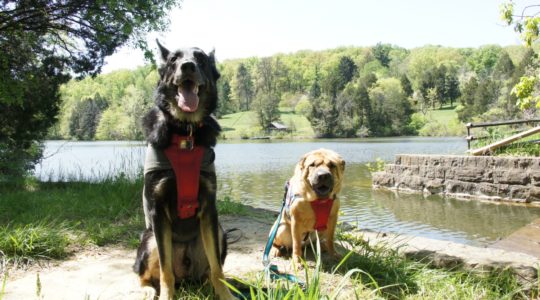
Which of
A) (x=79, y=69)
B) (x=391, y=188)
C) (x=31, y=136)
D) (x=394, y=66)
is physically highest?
(x=394, y=66)

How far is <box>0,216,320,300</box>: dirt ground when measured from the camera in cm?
299

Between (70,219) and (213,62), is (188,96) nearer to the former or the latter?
(213,62)

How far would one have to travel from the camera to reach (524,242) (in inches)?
220

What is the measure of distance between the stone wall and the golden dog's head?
9.19 metres

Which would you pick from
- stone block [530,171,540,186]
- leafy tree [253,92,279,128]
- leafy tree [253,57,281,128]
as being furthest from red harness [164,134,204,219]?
leafy tree [253,57,281,128]

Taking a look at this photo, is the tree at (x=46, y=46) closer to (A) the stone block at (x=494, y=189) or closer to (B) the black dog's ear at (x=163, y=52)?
(B) the black dog's ear at (x=163, y=52)

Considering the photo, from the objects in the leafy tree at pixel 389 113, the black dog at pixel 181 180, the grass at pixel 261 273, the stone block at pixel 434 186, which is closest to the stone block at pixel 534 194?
the stone block at pixel 434 186

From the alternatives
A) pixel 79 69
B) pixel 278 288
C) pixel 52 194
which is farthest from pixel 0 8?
pixel 278 288

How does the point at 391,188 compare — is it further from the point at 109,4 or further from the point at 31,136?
the point at 31,136

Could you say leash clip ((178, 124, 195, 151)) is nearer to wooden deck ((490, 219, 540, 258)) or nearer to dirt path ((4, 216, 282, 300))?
dirt path ((4, 216, 282, 300))

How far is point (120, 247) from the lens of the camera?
4.43 metres

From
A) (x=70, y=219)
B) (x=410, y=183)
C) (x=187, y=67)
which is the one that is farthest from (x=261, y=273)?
(x=410, y=183)

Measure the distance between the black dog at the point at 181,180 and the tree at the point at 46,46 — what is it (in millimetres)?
7112

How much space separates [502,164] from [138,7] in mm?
10607
